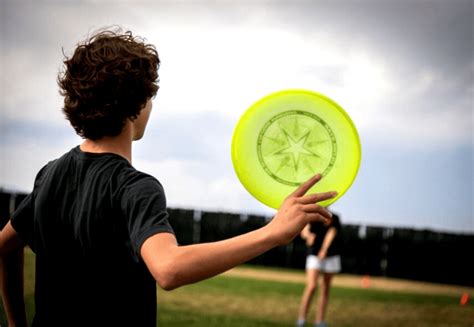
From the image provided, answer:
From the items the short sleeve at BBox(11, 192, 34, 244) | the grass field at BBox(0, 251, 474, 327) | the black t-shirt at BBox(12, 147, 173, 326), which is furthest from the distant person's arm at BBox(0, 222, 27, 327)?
the grass field at BBox(0, 251, 474, 327)

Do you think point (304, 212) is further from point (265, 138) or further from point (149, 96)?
point (149, 96)

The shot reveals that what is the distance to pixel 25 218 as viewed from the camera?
2119 mm

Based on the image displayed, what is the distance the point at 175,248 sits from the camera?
1.59 meters

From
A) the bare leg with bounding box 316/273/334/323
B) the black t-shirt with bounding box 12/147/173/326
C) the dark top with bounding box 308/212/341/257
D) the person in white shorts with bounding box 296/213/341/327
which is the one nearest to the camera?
the black t-shirt with bounding box 12/147/173/326

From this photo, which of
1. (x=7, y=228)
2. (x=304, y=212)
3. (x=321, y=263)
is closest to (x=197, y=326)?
(x=321, y=263)

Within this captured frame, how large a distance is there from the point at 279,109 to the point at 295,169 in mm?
227

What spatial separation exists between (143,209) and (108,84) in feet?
1.75

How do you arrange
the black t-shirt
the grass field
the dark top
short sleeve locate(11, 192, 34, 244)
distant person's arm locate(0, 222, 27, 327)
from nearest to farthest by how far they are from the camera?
the black t-shirt, short sleeve locate(11, 192, 34, 244), distant person's arm locate(0, 222, 27, 327), the grass field, the dark top

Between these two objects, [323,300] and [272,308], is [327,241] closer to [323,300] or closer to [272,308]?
[323,300]

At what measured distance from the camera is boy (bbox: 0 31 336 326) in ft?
5.34

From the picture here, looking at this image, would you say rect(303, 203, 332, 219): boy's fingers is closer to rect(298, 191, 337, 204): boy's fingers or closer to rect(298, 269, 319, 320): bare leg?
rect(298, 191, 337, 204): boy's fingers

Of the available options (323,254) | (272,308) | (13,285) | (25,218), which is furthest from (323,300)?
(25,218)

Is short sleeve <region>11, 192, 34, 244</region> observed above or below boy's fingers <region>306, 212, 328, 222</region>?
below

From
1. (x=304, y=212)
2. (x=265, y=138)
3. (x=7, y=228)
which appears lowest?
(x=7, y=228)
